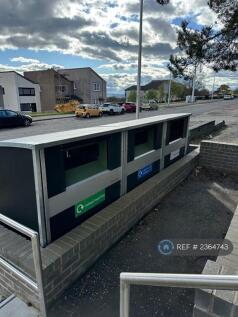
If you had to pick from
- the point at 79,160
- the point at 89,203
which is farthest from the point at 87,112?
the point at 89,203

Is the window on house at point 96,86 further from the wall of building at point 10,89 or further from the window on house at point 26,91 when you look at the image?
the wall of building at point 10,89

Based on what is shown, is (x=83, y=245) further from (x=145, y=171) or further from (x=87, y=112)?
(x=87, y=112)

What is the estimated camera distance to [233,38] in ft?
30.0

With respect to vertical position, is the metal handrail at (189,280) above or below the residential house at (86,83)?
below

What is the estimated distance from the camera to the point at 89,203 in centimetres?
365

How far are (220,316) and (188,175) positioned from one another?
5.31 m

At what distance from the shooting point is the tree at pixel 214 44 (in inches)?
344

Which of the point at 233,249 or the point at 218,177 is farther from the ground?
the point at 233,249

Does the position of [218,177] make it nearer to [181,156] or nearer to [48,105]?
[181,156]

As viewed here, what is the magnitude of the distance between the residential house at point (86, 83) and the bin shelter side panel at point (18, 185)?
50762 mm

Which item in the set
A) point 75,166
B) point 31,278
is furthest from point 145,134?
point 31,278

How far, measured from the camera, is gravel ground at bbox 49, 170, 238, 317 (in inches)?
107

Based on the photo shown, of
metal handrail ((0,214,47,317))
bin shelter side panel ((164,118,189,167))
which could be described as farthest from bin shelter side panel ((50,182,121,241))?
bin shelter side panel ((164,118,189,167))
